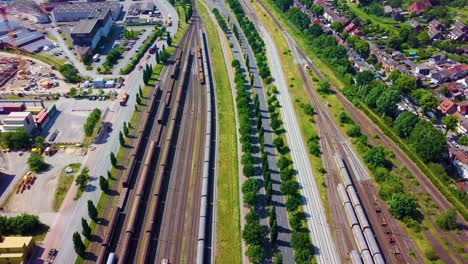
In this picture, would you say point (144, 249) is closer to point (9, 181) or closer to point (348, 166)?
point (9, 181)

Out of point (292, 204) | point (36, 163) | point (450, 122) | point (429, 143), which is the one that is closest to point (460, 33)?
point (450, 122)

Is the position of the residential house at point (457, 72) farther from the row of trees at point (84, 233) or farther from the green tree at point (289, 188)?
the row of trees at point (84, 233)

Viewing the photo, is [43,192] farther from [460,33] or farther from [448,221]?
[460,33]

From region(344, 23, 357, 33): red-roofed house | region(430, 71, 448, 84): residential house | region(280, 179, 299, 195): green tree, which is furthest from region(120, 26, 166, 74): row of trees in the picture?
region(430, 71, 448, 84): residential house

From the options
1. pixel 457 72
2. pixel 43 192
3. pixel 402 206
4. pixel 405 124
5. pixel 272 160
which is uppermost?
pixel 457 72

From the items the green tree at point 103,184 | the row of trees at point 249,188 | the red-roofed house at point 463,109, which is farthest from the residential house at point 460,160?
the green tree at point 103,184

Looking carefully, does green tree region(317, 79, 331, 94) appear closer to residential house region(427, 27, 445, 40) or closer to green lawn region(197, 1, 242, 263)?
green lawn region(197, 1, 242, 263)

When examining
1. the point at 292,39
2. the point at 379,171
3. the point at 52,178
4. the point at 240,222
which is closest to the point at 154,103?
the point at 52,178
